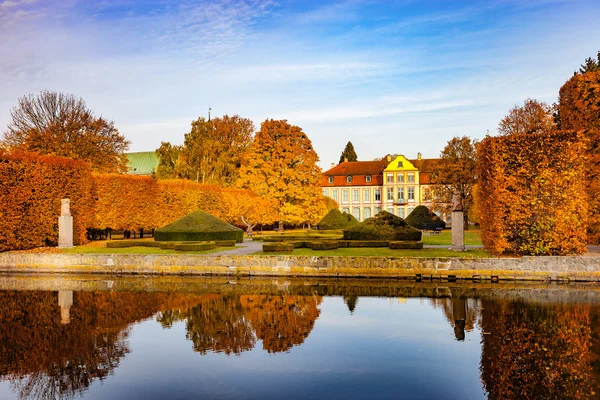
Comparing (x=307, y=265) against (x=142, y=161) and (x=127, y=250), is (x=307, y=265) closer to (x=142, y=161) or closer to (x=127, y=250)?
(x=127, y=250)

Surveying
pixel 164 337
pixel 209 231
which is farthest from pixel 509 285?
pixel 209 231

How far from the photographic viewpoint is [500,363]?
963 cm

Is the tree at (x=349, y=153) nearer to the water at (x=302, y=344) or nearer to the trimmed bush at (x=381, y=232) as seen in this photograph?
→ the trimmed bush at (x=381, y=232)

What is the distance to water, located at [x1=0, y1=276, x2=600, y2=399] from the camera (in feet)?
28.1

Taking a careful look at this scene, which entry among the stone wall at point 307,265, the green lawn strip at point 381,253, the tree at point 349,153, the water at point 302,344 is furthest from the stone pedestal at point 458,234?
the tree at point 349,153

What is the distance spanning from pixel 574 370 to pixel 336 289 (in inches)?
405

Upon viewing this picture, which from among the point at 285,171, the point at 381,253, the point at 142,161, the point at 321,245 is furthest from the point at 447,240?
the point at 142,161

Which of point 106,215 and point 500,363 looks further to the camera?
point 106,215

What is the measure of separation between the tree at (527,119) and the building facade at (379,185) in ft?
98.9

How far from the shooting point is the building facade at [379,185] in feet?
251

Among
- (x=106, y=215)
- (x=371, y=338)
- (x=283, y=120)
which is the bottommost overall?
(x=371, y=338)

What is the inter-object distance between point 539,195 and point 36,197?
24.8 m

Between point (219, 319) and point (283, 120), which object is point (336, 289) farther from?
point (283, 120)

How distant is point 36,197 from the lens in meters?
28.2
